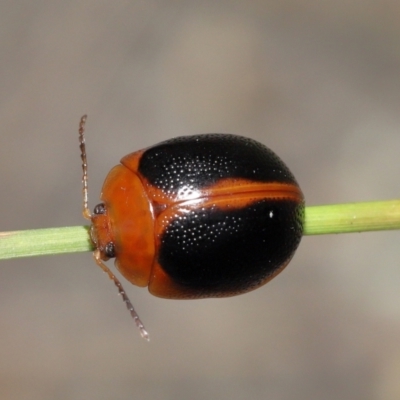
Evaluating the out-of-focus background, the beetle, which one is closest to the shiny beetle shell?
the beetle

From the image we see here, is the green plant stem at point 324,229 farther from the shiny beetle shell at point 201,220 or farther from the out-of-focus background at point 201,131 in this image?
the out-of-focus background at point 201,131

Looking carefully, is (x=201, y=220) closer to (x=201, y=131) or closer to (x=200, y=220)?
(x=200, y=220)

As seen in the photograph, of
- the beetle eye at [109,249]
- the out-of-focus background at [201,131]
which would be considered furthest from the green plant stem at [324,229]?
the out-of-focus background at [201,131]

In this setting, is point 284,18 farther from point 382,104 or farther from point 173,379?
point 173,379

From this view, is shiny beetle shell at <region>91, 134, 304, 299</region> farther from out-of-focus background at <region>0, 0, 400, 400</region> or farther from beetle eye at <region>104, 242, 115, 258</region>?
out-of-focus background at <region>0, 0, 400, 400</region>

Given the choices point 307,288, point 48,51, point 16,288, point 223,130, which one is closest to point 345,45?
point 223,130
